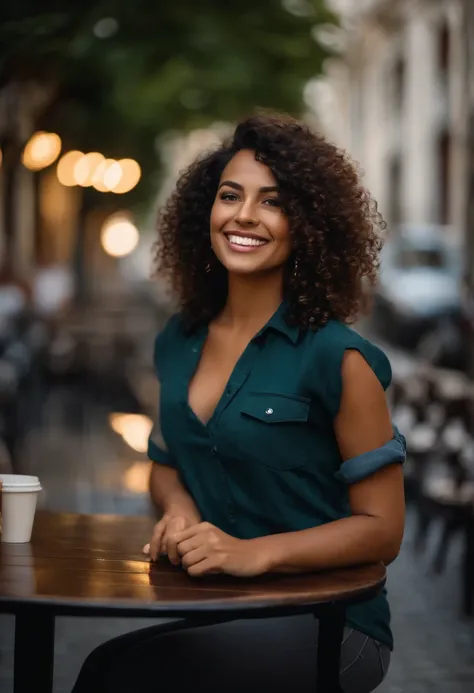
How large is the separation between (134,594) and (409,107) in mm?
34953

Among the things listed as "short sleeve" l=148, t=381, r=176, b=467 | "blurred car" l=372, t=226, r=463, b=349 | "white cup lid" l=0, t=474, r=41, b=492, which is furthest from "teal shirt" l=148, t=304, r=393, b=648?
"blurred car" l=372, t=226, r=463, b=349

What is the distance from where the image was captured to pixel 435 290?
71.9 feet

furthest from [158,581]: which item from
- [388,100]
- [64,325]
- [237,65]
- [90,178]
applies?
[388,100]

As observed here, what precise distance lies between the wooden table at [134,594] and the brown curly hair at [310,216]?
59 cm

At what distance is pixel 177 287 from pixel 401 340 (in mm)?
19124

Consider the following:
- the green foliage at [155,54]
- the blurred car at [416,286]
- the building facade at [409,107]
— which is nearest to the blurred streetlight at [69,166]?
the green foliage at [155,54]

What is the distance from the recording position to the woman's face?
308 cm

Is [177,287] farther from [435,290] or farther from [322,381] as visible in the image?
[435,290]

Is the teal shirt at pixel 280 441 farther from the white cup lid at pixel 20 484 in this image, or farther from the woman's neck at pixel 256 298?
the white cup lid at pixel 20 484

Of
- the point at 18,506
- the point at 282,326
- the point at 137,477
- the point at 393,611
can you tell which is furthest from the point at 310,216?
the point at 137,477

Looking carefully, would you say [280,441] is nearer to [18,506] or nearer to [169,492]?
[169,492]

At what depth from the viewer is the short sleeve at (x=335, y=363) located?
2.91 m

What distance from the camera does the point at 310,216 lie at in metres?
3.09

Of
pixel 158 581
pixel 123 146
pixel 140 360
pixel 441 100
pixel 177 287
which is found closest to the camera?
pixel 158 581
